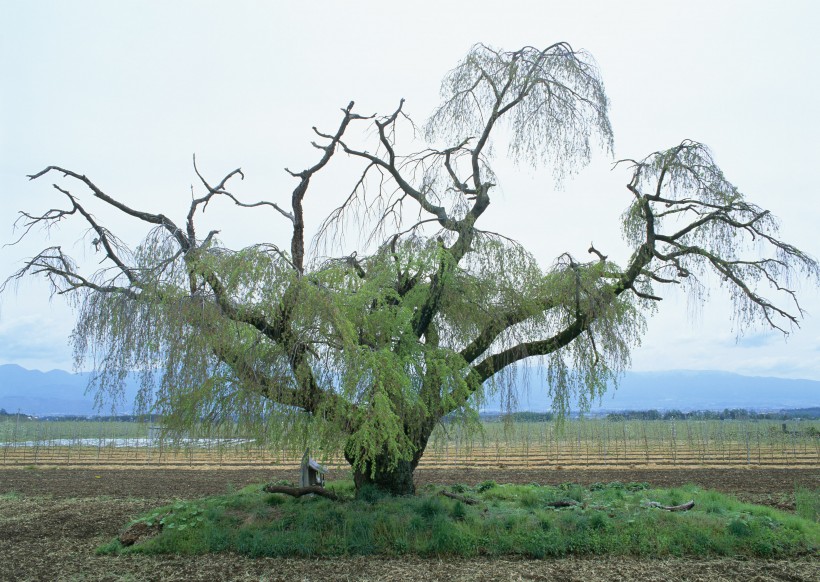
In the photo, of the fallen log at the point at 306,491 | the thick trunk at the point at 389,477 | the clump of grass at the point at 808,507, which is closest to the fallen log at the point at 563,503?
the thick trunk at the point at 389,477

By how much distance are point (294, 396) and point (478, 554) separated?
3.50 metres

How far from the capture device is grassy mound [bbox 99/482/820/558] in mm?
9586

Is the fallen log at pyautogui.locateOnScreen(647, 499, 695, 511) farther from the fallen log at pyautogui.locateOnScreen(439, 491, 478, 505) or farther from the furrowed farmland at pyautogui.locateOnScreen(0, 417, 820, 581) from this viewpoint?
the fallen log at pyautogui.locateOnScreen(439, 491, 478, 505)

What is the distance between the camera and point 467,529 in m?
9.91

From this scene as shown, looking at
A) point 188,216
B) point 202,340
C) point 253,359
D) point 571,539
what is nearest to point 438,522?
point 571,539

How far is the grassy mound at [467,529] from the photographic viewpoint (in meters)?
9.59

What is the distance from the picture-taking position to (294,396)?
9172 mm

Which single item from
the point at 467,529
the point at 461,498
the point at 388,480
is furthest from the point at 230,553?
the point at 461,498

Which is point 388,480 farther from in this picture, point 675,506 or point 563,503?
point 675,506

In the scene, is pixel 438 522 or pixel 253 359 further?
pixel 438 522

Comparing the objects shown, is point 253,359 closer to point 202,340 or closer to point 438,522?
point 202,340

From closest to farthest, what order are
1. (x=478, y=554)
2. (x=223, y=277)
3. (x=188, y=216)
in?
1. (x=223, y=277)
2. (x=478, y=554)
3. (x=188, y=216)

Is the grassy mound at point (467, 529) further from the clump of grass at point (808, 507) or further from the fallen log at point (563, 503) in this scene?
the clump of grass at point (808, 507)

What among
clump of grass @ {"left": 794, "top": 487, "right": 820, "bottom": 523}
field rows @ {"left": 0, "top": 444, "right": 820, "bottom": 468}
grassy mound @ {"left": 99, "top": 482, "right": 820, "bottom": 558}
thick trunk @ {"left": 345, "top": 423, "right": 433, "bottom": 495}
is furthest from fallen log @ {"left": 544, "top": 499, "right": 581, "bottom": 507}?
field rows @ {"left": 0, "top": 444, "right": 820, "bottom": 468}
